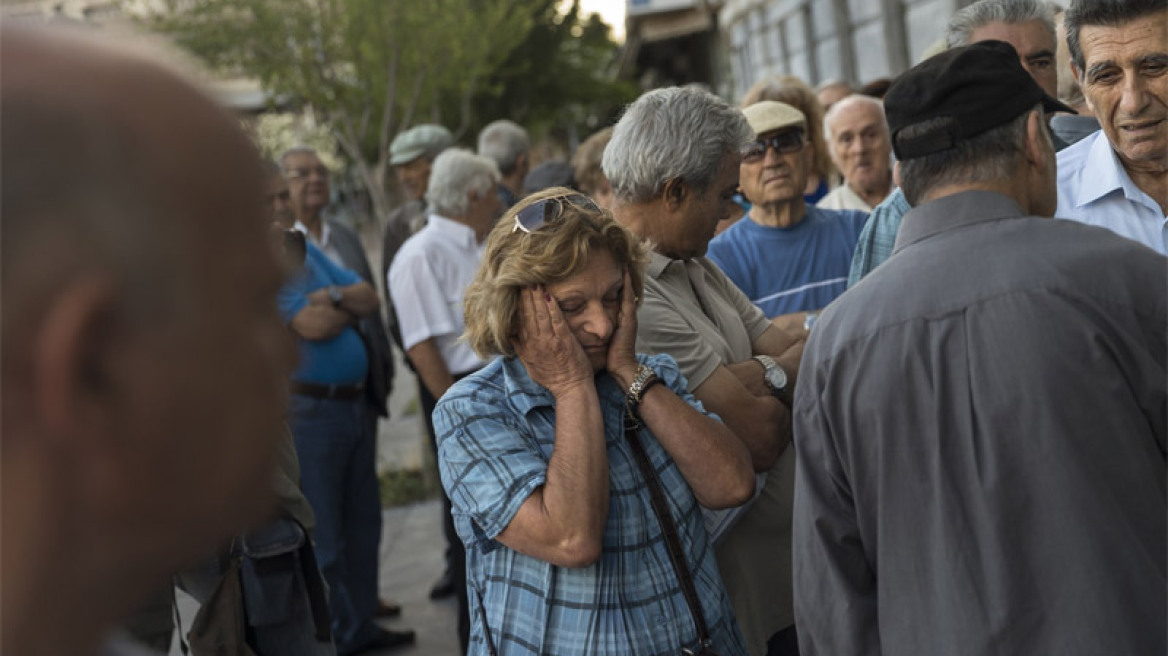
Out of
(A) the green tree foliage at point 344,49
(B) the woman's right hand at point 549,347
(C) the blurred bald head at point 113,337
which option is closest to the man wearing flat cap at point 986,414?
(B) the woman's right hand at point 549,347

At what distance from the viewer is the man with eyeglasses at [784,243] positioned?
13.8 ft

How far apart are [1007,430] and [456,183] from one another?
169 inches

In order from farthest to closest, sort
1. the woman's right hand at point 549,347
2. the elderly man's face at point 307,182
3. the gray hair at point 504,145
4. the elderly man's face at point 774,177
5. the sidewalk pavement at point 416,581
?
the gray hair at point 504,145, the elderly man's face at point 307,182, the sidewalk pavement at point 416,581, the elderly man's face at point 774,177, the woman's right hand at point 549,347

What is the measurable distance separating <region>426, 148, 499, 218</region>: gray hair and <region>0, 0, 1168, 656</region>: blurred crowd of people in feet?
→ 5.67

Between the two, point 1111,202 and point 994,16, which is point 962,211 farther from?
point 994,16

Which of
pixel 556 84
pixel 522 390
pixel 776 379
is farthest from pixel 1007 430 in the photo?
pixel 556 84

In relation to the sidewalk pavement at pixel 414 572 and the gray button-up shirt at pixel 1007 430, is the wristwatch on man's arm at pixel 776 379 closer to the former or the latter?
the gray button-up shirt at pixel 1007 430

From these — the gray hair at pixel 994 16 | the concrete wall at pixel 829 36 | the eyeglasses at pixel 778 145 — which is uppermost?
the concrete wall at pixel 829 36

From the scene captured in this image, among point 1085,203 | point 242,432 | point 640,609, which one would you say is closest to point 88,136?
point 242,432

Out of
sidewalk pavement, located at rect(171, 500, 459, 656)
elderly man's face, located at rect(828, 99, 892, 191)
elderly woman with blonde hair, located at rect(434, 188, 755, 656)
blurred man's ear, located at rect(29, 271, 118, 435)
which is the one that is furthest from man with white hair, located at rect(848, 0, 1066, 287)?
blurred man's ear, located at rect(29, 271, 118, 435)

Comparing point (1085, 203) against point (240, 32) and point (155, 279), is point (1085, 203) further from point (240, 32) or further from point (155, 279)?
point (240, 32)

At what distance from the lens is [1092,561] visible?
6.46ft

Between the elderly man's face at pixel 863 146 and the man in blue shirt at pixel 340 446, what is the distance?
7.87 ft

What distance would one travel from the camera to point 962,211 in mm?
2129
